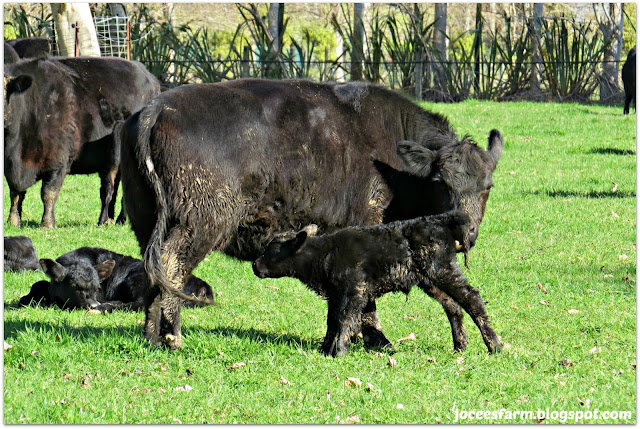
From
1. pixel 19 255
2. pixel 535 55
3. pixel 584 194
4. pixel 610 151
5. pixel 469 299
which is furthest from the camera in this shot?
pixel 535 55

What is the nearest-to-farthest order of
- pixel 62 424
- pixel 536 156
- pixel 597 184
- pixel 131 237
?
pixel 62 424, pixel 131 237, pixel 597 184, pixel 536 156

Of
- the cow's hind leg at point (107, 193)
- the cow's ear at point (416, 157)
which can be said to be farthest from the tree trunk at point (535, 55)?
the cow's ear at point (416, 157)

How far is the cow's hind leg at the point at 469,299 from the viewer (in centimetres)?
617

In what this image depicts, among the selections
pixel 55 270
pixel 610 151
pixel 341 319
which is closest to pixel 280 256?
pixel 341 319

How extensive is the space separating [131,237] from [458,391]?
6691 millimetres

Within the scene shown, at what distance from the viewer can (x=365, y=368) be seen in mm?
5898

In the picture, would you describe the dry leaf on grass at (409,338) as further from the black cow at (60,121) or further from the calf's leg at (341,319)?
the black cow at (60,121)

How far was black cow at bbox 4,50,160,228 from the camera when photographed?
11.6m

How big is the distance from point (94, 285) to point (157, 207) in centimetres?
229

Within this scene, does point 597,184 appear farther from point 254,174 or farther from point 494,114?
point 254,174

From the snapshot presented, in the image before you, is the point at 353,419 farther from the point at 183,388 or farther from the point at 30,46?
A: the point at 30,46

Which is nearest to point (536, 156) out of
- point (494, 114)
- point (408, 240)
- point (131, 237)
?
point (494, 114)

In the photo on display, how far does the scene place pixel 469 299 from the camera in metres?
6.18

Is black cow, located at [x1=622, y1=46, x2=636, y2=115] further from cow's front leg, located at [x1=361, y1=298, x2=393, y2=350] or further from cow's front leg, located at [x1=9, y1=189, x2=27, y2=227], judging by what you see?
cow's front leg, located at [x1=361, y1=298, x2=393, y2=350]
